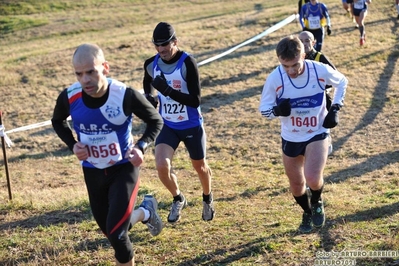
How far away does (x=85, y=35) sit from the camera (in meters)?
24.1

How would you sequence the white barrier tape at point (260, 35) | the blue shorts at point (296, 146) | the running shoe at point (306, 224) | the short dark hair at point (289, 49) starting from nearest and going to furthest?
the short dark hair at point (289, 49), the blue shorts at point (296, 146), the running shoe at point (306, 224), the white barrier tape at point (260, 35)

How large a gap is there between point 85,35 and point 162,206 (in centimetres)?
1822

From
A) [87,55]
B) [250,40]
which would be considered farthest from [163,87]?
[250,40]

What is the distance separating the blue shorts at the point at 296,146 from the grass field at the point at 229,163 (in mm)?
795

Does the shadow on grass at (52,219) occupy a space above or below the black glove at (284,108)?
below

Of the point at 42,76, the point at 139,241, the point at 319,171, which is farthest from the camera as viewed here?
the point at 42,76

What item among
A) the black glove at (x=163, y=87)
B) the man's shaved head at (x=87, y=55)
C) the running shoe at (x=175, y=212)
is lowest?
the running shoe at (x=175, y=212)

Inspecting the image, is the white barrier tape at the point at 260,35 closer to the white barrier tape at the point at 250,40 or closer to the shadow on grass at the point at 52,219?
the white barrier tape at the point at 250,40

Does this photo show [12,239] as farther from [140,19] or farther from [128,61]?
[140,19]

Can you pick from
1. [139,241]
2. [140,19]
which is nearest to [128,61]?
[140,19]

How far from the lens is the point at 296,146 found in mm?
5367

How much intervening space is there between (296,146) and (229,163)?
4.49 metres

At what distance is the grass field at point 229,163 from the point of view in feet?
17.8

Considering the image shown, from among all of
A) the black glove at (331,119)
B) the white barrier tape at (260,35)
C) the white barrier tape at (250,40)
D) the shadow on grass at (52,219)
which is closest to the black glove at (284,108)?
the black glove at (331,119)
